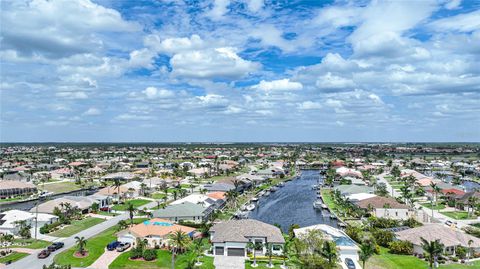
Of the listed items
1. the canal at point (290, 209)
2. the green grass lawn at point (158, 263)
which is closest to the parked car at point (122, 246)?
the green grass lawn at point (158, 263)

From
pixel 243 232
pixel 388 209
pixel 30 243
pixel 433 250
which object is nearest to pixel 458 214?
pixel 388 209

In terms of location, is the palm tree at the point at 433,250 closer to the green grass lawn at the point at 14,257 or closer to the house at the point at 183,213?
the house at the point at 183,213

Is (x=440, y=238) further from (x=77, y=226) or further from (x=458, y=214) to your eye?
(x=77, y=226)

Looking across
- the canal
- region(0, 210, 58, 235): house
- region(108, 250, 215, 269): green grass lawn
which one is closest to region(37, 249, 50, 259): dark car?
region(108, 250, 215, 269): green grass lawn

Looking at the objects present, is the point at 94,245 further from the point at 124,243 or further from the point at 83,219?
the point at 83,219

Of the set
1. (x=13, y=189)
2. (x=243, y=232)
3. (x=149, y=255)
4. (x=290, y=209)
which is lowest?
(x=290, y=209)
